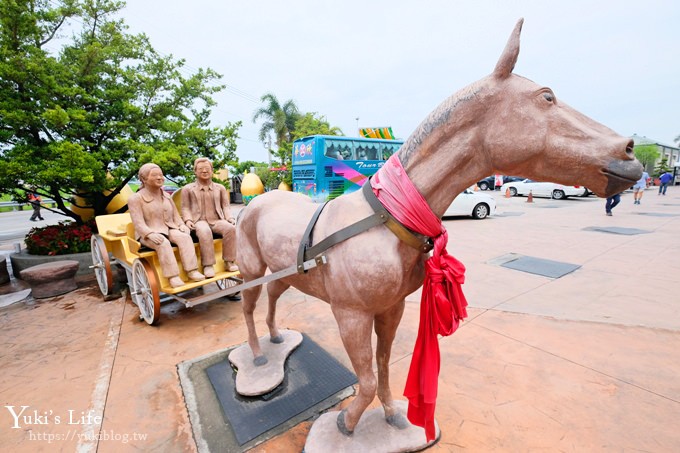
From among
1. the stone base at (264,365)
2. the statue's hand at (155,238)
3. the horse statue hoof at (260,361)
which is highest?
the statue's hand at (155,238)

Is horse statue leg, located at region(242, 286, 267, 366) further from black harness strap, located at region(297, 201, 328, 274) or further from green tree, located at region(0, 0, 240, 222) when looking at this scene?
green tree, located at region(0, 0, 240, 222)

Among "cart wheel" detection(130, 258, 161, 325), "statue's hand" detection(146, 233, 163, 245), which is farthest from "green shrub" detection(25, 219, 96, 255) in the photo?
"statue's hand" detection(146, 233, 163, 245)

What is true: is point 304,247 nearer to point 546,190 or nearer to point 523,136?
point 523,136

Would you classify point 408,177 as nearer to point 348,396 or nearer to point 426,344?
point 426,344

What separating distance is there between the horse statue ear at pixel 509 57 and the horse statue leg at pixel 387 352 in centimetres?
129

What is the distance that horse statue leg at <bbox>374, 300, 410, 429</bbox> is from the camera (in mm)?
1885

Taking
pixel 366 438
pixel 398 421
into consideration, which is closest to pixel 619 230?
pixel 398 421

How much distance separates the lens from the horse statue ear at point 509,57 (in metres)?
1.13

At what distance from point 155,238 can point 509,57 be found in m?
3.56

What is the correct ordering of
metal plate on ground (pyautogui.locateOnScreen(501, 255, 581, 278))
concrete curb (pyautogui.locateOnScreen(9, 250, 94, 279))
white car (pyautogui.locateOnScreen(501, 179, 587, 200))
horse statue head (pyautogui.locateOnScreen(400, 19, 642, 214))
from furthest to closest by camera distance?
white car (pyautogui.locateOnScreen(501, 179, 587, 200))
concrete curb (pyautogui.locateOnScreen(9, 250, 94, 279))
metal plate on ground (pyautogui.locateOnScreen(501, 255, 581, 278))
horse statue head (pyautogui.locateOnScreen(400, 19, 642, 214))

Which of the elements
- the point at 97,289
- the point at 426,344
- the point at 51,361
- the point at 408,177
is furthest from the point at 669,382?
the point at 97,289

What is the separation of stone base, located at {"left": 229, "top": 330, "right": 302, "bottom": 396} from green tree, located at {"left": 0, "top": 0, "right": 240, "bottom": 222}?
4.05 m

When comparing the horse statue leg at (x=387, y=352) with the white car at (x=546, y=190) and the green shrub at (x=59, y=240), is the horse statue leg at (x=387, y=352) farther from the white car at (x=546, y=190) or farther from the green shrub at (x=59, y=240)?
the white car at (x=546, y=190)

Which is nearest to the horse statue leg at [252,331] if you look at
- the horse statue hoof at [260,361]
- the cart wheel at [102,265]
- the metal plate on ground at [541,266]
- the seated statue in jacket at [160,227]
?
the horse statue hoof at [260,361]
